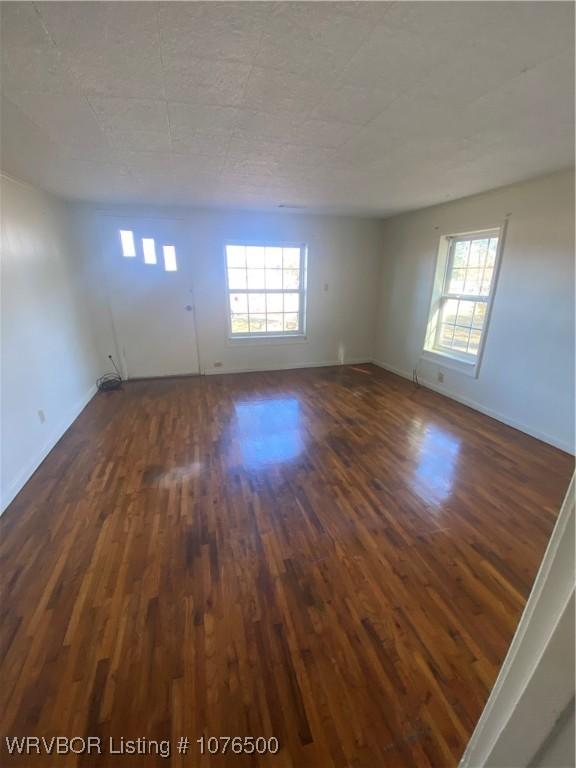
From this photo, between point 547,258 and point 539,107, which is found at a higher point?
point 539,107

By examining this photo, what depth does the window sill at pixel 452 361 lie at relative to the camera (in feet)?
12.4

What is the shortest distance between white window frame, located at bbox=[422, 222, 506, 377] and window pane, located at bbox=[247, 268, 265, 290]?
8.42 feet

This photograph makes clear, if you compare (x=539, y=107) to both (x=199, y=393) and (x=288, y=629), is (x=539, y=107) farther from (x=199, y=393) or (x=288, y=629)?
(x=199, y=393)

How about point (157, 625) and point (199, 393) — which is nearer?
point (157, 625)

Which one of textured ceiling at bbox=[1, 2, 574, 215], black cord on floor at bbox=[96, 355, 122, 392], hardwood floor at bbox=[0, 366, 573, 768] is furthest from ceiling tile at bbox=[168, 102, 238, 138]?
black cord on floor at bbox=[96, 355, 122, 392]

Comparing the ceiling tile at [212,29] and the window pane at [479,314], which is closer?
the ceiling tile at [212,29]

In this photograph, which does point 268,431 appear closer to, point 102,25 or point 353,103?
point 353,103

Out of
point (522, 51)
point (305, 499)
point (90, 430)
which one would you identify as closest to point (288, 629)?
point (305, 499)

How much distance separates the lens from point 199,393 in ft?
14.0

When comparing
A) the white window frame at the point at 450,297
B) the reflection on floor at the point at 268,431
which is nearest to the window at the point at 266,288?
the reflection on floor at the point at 268,431

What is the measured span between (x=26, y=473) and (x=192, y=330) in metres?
2.89

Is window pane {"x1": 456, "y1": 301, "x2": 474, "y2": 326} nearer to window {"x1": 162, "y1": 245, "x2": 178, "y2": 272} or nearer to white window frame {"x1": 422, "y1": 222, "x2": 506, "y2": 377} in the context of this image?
white window frame {"x1": 422, "y1": 222, "x2": 506, "y2": 377}

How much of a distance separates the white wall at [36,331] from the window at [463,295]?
4617mm

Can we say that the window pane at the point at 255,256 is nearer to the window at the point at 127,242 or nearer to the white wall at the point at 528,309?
the window at the point at 127,242
